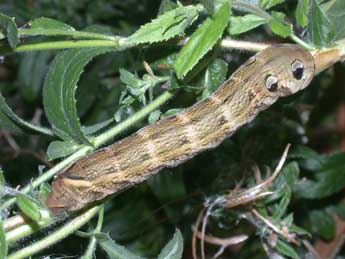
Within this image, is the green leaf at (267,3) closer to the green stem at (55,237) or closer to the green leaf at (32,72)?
the green stem at (55,237)

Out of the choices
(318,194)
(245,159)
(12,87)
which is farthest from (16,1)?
(318,194)

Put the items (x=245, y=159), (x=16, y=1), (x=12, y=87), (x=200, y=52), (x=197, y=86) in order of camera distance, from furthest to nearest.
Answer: (x=12, y=87) < (x=16, y=1) < (x=245, y=159) < (x=197, y=86) < (x=200, y=52)

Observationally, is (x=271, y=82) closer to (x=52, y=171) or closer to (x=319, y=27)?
(x=319, y=27)

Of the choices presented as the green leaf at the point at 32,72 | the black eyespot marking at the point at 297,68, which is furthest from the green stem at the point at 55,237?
the green leaf at the point at 32,72

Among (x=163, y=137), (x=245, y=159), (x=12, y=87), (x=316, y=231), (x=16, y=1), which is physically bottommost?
(x=316, y=231)

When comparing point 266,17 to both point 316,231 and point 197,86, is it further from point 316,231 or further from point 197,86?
point 316,231

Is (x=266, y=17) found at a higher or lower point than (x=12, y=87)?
lower
